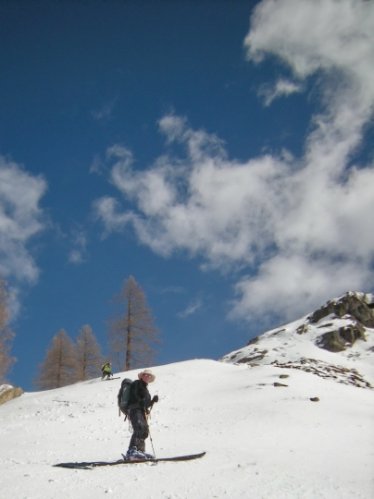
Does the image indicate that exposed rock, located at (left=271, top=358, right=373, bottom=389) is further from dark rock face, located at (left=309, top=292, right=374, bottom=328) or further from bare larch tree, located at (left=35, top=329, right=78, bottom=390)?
dark rock face, located at (left=309, top=292, right=374, bottom=328)

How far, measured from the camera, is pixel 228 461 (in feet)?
30.0

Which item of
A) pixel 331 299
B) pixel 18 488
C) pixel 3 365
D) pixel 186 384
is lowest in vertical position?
pixel 18 488

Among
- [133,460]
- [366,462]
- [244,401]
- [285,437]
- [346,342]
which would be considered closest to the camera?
[133,460]

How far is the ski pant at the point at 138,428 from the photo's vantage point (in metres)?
9.62

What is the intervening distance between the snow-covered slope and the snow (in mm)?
33318

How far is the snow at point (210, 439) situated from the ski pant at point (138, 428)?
1.17 metres

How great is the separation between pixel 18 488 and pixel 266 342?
78.9 m

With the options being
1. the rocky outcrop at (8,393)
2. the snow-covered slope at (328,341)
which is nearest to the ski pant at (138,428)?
the rocky outcrop at (8,393)

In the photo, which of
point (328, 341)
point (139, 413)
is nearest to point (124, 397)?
point (139, 413)

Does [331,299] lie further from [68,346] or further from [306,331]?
[68,346]

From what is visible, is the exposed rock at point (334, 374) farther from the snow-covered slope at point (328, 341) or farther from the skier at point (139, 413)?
the skier at point (139, 413)

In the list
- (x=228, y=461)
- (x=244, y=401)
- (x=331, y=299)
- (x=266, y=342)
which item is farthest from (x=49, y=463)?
(x=331, y=299)

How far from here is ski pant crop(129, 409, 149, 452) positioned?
9.62 meters

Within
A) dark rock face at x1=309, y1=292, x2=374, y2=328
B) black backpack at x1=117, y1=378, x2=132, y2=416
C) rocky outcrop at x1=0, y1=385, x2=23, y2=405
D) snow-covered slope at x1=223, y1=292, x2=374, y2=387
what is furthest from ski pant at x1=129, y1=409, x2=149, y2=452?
dark rock face at x1=309, y1=292, x2=374, y2=328
